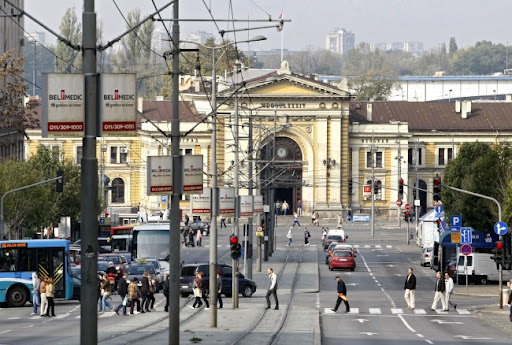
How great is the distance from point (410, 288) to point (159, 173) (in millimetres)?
21994

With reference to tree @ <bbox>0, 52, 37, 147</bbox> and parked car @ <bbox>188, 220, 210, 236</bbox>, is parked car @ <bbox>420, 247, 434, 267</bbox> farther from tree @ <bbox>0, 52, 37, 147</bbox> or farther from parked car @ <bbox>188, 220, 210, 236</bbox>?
parked car @ <bbox>188, 220, 210, 236</bbox>

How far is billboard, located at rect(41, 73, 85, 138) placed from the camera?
16.0 metres

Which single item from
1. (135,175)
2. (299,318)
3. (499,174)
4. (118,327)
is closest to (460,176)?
(499,174)

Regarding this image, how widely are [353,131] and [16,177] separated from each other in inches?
2634

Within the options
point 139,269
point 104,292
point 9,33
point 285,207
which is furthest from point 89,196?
point 285,207

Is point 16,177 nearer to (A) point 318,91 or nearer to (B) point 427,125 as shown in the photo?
(A) point 318,91

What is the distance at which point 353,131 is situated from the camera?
134500mm

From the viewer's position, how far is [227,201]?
1634 inches

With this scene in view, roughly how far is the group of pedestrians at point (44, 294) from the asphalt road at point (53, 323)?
34cm

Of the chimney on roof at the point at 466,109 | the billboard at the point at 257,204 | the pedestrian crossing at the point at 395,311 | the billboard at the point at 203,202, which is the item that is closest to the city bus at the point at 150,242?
the billboard at the point at 257,204

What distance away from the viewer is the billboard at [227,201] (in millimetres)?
40875

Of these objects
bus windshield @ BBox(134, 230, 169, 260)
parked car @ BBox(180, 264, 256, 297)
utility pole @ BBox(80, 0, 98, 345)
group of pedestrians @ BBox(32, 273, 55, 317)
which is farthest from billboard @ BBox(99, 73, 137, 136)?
bus windshield @ BBox(134, 230, 169, 260)

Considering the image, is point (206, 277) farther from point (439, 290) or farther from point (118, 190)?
point (118, 190)

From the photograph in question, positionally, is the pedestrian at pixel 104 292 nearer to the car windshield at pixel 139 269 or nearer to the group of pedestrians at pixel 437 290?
the car windshield at pixel 139 269
